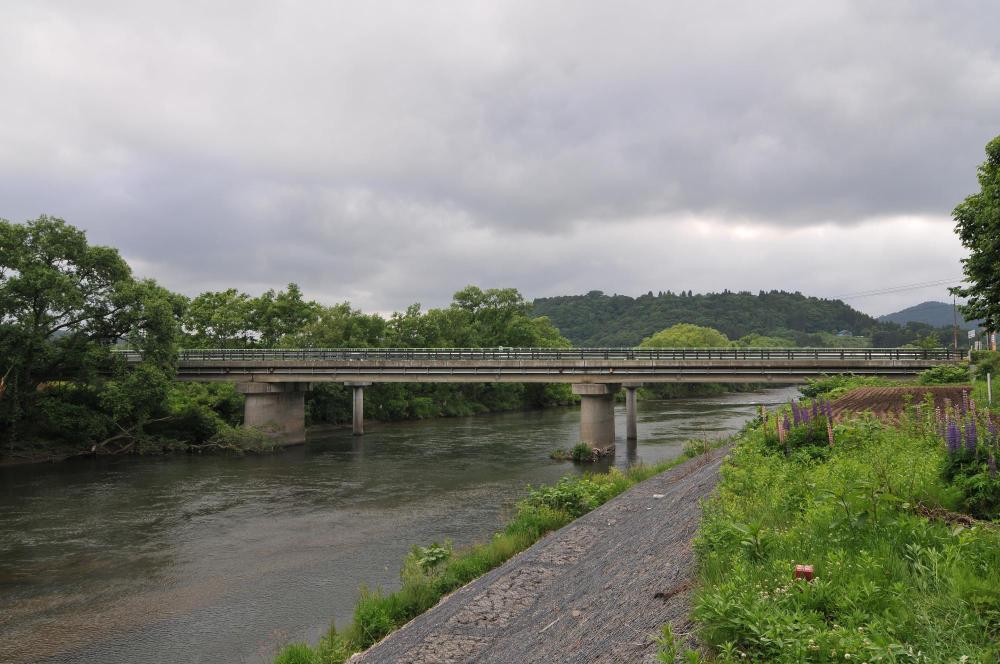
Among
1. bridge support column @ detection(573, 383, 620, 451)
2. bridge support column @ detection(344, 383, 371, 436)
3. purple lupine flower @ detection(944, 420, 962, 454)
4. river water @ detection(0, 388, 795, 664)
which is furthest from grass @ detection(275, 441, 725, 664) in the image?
bridge support column @ detection(344, 383, 371, 436)

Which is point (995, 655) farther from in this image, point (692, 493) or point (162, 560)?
point (162, 560)

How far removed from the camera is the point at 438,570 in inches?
633

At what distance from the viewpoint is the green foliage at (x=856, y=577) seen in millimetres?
4773

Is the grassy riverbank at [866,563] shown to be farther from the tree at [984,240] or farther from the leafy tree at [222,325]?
the leafy tree at [222,325]

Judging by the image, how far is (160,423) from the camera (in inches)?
1977

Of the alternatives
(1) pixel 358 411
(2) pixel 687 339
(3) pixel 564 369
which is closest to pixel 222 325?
(1) pixel 358 411

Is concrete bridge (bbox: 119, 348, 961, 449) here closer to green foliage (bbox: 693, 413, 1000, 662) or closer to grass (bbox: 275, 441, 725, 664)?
grass (bbox: 275, 441, 725, 664)

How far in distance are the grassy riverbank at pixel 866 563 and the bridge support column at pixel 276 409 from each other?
48.7 meters

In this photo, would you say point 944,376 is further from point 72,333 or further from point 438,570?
point 72,333

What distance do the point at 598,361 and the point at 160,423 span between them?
118 ft

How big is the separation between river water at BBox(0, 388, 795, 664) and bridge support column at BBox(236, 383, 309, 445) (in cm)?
647

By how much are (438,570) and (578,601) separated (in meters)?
6.90

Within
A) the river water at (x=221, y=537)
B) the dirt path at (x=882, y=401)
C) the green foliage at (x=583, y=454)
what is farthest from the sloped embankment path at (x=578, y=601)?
the green foliage at (x=583, y=454)

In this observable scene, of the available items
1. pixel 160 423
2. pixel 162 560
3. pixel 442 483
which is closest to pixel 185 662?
pixel 162 560
